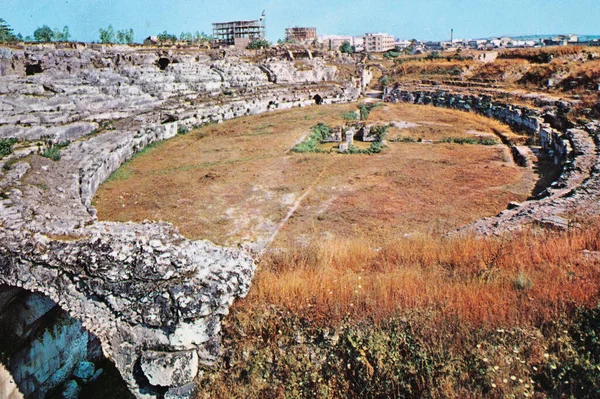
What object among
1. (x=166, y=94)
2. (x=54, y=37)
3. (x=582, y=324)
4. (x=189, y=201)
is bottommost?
(x=189, y=201)

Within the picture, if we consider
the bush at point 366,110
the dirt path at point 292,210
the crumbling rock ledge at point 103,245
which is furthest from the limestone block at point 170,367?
the bush at point 366,110

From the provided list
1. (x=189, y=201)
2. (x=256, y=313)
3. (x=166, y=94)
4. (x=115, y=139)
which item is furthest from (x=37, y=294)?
(x=166, y=94)

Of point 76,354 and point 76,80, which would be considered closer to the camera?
point 76,354

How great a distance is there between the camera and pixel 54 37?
160ft

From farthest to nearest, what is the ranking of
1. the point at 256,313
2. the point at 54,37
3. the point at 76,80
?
1. the point at 54,37
2. the point at 76,80
3. the point at 256,313

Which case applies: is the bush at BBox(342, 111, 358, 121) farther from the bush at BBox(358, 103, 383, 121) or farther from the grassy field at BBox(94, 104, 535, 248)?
the grassy field at BBox(94, 104, 535, 248)

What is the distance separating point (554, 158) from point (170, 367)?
14653 mm

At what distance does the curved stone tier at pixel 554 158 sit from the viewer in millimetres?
8180

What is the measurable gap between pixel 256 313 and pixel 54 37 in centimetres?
5503

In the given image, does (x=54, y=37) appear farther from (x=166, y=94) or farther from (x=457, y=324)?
(x=457, y=324)

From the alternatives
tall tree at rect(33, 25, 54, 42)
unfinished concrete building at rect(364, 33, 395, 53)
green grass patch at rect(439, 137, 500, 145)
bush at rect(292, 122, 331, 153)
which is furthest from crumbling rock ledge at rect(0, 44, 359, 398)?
unfinished concrete building at rect(364, 33, 395, 53)

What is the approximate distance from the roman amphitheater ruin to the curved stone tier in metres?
0.06

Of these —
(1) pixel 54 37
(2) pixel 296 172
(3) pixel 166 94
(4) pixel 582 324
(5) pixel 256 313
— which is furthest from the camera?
(1) pixel 54 37

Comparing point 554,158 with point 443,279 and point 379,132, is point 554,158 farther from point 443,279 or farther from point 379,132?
point 443,279
